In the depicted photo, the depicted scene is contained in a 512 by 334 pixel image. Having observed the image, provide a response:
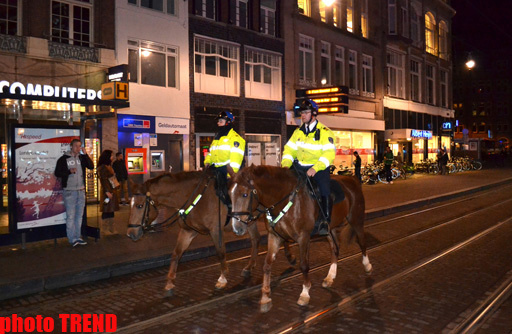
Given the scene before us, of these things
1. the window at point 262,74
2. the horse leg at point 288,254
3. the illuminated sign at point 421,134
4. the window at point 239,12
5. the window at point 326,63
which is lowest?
the horse leg at point 288,254

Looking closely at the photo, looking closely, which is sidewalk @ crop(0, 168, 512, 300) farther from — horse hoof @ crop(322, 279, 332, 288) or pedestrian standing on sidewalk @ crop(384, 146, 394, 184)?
pedestrian standing on sidewalk @ crop(384, 146, 394, 184)

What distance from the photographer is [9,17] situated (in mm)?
14680

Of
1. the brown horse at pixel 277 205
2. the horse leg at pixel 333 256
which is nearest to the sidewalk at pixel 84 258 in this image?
the horse leg at pixel 333 256

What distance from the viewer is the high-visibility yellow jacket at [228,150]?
701 cm

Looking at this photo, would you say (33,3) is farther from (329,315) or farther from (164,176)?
(329,315)

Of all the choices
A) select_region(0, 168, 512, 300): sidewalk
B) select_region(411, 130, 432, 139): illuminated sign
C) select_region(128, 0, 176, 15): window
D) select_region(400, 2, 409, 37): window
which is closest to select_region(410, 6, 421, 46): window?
select_region(400, 2, 409, 37): window

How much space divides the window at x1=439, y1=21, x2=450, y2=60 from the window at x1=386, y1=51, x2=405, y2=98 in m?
9.02

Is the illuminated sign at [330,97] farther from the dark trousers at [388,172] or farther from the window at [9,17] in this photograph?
the window at [9,17]

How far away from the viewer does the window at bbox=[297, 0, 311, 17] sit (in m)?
26.1

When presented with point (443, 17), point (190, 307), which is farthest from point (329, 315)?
point (443, 17)

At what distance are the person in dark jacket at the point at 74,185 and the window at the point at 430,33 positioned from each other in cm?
3718

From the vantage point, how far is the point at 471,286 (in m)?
6.63

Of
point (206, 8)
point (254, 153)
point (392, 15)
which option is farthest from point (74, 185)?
point (392, 15)

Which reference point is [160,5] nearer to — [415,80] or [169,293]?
[169,293]
